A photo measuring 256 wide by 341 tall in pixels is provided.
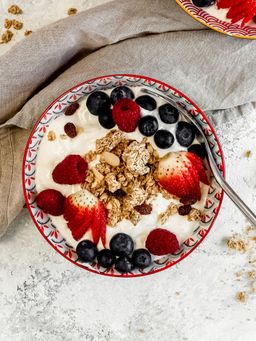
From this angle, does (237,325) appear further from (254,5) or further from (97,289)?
(254,5)

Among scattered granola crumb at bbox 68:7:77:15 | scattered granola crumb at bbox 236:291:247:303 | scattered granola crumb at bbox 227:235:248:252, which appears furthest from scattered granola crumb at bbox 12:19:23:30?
scattered granola crumb at bbox 236:291:247:303

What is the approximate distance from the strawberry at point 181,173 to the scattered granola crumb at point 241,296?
0.33m

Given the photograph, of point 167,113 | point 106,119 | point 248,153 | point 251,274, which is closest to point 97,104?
point 106,119

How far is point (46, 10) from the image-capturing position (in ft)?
3.89

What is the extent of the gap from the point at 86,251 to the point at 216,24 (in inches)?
21.5

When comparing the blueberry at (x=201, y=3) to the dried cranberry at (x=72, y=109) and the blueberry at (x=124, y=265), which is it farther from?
the blueberry at (x=124, y=265)

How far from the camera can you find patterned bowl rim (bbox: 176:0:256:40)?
1034 millimetres

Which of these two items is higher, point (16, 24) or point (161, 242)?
point (16, 24)

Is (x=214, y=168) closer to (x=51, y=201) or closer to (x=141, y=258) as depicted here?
(x=141, y=258)

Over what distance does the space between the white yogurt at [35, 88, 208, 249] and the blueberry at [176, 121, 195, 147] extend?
0.04ft

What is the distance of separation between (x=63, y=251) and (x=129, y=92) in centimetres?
37

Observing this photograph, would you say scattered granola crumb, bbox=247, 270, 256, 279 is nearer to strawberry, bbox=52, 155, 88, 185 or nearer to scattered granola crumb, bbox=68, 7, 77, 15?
strawberry, bbox=52, 155, 88, 185

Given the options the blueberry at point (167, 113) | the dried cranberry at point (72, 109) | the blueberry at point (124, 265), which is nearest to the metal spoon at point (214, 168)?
the blueberry at point (167, 113)

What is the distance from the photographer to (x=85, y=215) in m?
1.01
